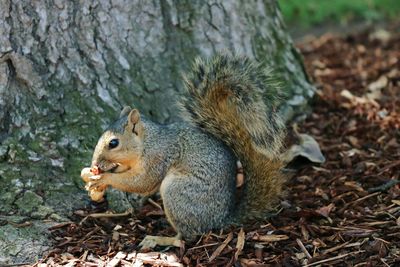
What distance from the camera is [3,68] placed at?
3.33 meters

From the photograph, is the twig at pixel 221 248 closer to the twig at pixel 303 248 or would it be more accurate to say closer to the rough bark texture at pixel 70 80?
the twig at pixel 303 248

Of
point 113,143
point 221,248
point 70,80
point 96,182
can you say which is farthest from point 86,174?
point 221,248

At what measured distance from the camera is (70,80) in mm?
3518

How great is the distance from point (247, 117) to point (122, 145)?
61 centimetres

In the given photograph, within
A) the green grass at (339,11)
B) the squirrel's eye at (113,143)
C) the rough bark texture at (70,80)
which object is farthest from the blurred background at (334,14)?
the squirrel's eye at (113,143)

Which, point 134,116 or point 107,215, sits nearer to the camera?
point 134,116

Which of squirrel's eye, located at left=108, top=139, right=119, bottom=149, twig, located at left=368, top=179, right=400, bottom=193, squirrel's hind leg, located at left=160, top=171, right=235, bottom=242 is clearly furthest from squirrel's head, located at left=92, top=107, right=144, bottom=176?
twig, located at left=368, top=179, right=400, bottom=193

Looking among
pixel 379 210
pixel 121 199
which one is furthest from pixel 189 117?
pixel 379 210

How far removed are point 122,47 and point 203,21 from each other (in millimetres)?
538

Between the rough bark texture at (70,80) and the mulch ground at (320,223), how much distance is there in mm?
188

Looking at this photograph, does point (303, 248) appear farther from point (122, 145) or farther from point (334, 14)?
point (334, 14)

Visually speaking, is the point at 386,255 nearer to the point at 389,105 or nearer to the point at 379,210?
the point at 379,210

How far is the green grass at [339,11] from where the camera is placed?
7.02m

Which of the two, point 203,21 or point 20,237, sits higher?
point 203,21
